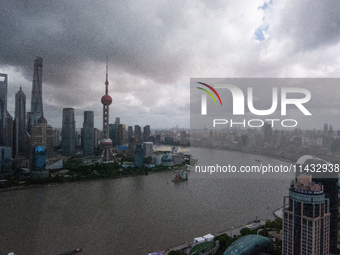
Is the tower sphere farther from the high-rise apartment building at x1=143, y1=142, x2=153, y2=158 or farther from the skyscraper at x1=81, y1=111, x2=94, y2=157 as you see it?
the high-rise apartment building at x1=143, y1=142, x2=153, y2=158

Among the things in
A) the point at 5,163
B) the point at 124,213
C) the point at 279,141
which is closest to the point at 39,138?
the point at 5,163

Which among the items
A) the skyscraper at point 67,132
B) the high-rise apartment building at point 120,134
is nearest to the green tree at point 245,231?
the skyscraper at point 67,132

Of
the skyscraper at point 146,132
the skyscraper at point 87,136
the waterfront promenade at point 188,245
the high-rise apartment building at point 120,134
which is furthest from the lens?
the skyscraper at point 146,132

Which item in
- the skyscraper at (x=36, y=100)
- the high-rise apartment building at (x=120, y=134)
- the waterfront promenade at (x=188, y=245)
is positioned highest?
the skyscraper at (x=36, y=100)

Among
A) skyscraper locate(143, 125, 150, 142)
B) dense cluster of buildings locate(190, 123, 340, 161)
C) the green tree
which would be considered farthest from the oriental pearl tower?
the green tree

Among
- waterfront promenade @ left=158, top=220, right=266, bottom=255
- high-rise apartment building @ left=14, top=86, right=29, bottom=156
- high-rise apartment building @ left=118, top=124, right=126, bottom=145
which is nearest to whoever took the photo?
waterfront promenade @ left=158, top=220, right=266, bottom=255

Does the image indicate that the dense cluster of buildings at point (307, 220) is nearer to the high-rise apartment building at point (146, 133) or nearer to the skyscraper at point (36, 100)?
the skyscraper at point (36, 100)

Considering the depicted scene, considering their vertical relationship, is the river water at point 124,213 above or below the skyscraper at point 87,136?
below
